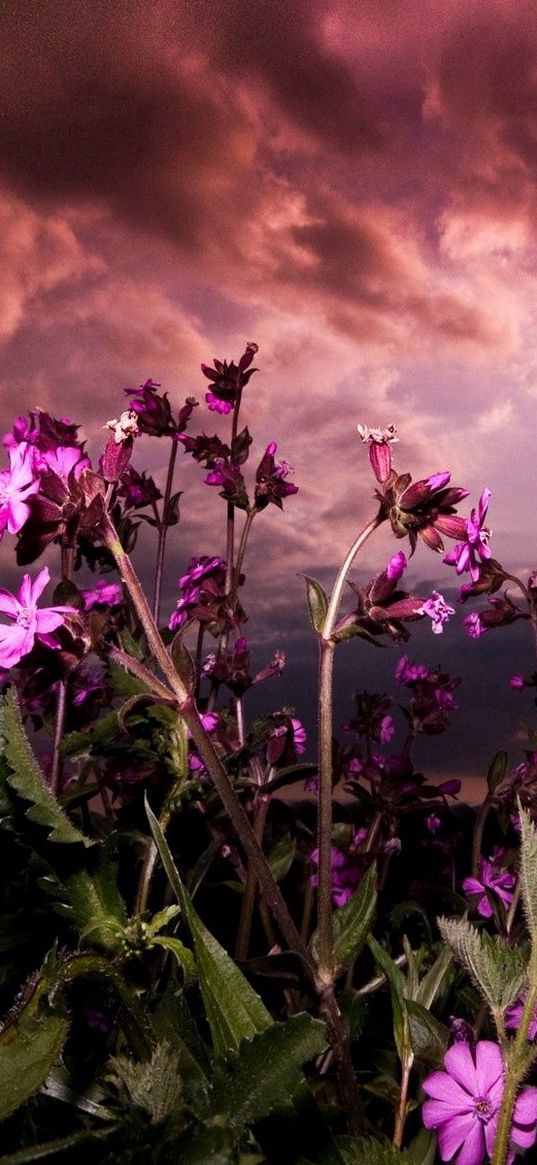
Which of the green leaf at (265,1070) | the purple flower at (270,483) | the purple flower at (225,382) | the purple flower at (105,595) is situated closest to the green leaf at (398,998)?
the green leaf at (265,1070)

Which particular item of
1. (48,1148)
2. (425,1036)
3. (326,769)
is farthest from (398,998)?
(48,1148)

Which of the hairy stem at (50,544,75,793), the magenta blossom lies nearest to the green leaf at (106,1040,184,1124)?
the magenta blossom

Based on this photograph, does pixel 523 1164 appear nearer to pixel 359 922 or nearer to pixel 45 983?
pixel 359 922

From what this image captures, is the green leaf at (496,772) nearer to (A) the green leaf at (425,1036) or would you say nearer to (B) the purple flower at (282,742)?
(B) the purple flower at (282,742)

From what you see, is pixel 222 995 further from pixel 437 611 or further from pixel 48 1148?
pixel 437 611

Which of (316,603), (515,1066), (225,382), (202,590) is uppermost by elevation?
(225,382)

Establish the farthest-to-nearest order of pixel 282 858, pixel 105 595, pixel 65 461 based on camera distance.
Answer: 1. pixel 105 595
2. pixel 282 858
3. pixel 65 461
